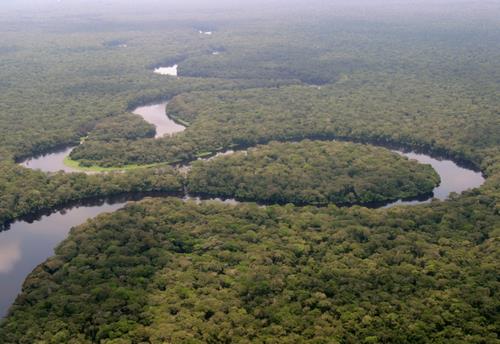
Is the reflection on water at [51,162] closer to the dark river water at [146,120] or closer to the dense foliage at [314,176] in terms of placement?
the dark river water at [146,120]

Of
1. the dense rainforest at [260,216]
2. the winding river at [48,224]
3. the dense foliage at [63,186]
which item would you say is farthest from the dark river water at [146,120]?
the dense foliage at [63,186]

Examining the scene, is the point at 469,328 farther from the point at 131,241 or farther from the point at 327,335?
the point at 131,241

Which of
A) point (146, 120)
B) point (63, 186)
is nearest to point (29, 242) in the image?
point (63, 186)

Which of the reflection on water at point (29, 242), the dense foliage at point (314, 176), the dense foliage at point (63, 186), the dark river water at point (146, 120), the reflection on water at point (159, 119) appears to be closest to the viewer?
the reflection on water at point (29, 242)

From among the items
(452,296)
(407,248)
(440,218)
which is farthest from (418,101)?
(452,296)

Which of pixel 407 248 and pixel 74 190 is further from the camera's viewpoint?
pixel 74 190

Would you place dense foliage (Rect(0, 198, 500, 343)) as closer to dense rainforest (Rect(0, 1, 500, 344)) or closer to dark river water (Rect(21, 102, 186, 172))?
dense rainforest (Rect(0, 1, 500, 344))
